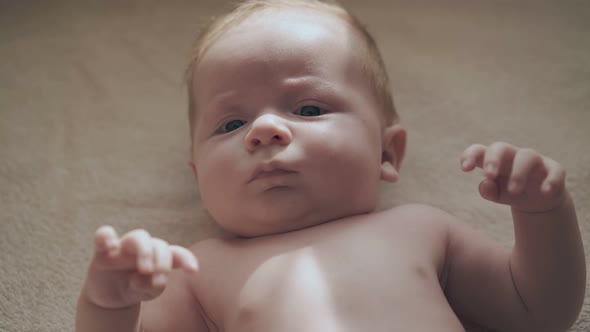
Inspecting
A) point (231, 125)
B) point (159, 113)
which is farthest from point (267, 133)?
point (159, 113)

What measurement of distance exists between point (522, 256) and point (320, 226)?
318mm

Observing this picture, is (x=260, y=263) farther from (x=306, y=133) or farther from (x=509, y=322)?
(x=509, y=322)

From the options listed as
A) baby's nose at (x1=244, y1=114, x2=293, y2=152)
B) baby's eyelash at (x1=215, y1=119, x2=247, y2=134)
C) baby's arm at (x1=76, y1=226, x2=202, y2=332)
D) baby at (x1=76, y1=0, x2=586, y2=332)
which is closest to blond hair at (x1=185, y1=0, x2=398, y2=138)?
baby at (x1=76, y1=0, x2=586, y2=332)

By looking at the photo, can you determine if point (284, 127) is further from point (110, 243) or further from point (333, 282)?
point (110, 243)

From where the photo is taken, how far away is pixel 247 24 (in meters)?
1.15

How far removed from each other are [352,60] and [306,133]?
21 cm

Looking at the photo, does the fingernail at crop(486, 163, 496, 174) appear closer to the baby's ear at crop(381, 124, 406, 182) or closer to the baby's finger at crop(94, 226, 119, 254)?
the baby's ear at crop(381, 124, 406, 182)

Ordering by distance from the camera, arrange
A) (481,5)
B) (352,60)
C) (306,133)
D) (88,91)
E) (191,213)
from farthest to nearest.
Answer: (481,5), (88,91), (191,213), (352,60), (306,133)

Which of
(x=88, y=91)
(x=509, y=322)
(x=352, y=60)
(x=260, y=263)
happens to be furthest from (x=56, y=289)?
(x=509, y=322)

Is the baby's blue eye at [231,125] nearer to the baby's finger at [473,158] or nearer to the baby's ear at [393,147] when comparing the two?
the baby's ear at [393,147]

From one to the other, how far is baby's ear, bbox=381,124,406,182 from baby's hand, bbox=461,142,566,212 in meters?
0.31

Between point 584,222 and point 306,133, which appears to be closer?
point 306,133

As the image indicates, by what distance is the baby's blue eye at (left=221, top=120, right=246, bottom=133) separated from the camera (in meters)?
1.11

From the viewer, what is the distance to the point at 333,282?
91 centimetres
